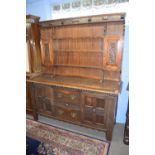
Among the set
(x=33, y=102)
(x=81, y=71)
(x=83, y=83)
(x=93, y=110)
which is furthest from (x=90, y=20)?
(x=33, y=102)

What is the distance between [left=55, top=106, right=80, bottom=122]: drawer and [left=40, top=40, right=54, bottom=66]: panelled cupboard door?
86 centimetres

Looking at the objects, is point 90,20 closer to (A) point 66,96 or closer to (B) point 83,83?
(B) point 83,83

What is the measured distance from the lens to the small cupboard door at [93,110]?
198 centimetres

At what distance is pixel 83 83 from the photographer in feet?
7.00

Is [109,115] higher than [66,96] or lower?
lower

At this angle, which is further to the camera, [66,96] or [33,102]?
[33,102]

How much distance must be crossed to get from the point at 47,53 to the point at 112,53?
3.90 ft

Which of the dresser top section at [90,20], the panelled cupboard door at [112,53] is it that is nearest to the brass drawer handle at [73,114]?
the panelled cupboard door at [112,53]

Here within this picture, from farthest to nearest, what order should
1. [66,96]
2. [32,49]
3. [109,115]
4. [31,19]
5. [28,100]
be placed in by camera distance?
[28,100]
[32,49]
[31,19]
[66,96]
[109,115]

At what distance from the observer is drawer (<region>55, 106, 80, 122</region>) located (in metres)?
2.21

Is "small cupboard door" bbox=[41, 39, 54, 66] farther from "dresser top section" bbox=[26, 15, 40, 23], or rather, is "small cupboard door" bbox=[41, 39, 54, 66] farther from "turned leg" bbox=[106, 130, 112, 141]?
"turned leg" bbox=[106, 130, 112, 141]
